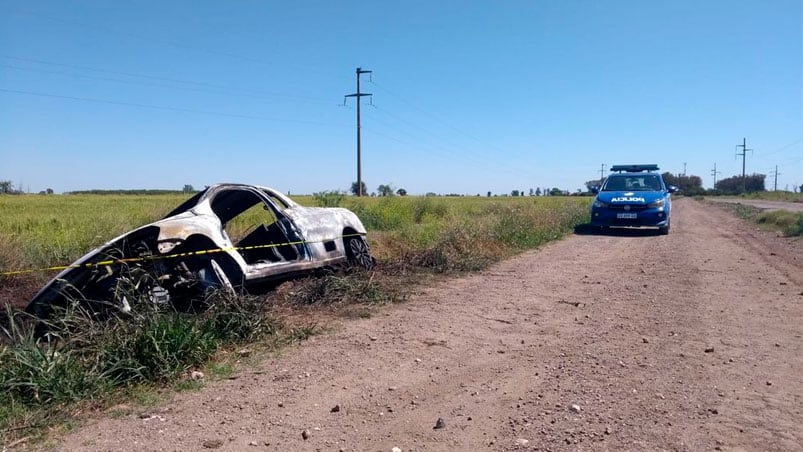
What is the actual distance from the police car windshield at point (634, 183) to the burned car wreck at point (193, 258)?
36.4ft

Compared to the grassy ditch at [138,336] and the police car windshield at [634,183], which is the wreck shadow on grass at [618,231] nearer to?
the police car windshield at [634,183]

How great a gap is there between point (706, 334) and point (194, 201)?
18.5ft

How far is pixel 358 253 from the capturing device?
8656 millimetres

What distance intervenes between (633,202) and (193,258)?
12702 mm

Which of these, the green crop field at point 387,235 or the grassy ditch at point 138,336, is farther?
the green crop field at point 387,235

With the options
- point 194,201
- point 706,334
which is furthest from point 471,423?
point 194,201

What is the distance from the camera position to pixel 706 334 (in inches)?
214

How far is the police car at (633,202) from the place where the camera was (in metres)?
15.5

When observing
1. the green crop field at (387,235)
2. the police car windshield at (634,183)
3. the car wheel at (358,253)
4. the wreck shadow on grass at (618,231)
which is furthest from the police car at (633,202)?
the car wheel at (358,253)

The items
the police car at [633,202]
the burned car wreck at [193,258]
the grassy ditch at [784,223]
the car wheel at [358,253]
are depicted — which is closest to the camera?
the burned car wreck at [193,258]

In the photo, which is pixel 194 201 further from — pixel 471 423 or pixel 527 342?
pixel 471 423

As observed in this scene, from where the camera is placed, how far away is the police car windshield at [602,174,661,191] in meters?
16.6

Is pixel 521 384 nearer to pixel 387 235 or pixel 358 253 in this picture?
pixel 358 253

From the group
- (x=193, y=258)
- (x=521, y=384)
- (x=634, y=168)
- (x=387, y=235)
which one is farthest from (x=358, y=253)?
(x=634, y=168)
